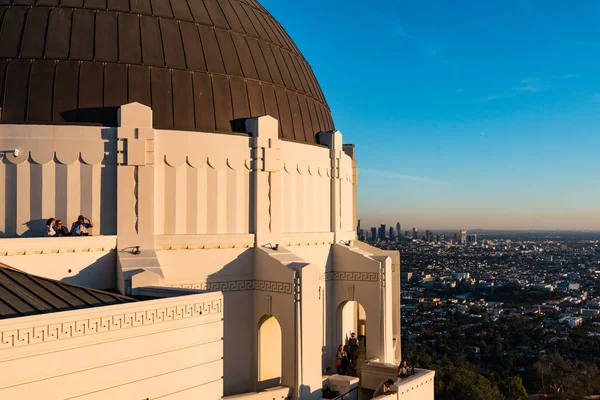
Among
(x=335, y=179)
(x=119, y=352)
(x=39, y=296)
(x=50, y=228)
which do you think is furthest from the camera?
(x=335, y=179)

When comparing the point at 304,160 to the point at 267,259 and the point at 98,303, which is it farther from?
the point at 98,303

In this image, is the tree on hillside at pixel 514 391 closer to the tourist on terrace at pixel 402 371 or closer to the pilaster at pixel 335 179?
the tourist on terrace at pixel 402 371

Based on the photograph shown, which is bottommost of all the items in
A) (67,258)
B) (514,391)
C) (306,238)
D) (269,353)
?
(514,391)

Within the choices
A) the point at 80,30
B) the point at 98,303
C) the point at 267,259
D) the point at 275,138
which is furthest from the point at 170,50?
the point at 98,303

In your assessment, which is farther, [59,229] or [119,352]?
[59,229]

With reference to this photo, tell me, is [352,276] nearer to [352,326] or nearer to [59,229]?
[352,326]

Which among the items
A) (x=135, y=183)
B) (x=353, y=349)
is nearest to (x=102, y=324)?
Answer: (x=135, y=183)

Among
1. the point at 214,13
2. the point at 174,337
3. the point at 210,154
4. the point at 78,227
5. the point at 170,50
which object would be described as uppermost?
the point at 214,13

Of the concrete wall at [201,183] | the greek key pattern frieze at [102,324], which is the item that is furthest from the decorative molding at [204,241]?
the greek key pattern frieze at [102,324]
